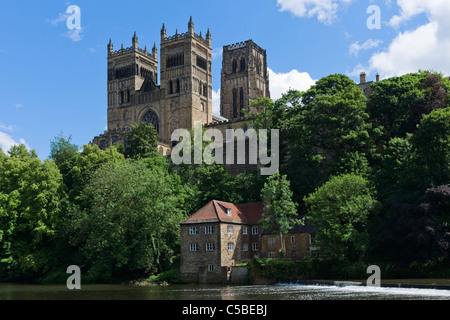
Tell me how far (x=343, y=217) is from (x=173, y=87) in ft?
261

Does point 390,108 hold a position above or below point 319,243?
above

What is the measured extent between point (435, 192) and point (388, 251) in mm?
6296

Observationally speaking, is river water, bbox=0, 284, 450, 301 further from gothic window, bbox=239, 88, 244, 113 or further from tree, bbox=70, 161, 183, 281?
gothic window, bbox=239, 88, 244, 113

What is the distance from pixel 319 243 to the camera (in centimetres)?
4606

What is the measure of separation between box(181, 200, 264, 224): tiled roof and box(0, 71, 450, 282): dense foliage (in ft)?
10.1

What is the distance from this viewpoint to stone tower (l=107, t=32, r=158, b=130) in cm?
12650

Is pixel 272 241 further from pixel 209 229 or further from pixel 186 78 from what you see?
pixel 186 78

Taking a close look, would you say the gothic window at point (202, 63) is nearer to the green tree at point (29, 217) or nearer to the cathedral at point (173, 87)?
the cathedral at point (173, 87)

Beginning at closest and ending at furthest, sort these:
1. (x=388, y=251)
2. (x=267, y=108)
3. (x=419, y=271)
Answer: (x=419, y=271), (x=388, y=251), (x=267, y=108)

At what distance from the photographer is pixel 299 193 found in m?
58.8

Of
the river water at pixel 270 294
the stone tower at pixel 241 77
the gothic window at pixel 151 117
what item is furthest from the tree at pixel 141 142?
the stone tower at pixel 241 77

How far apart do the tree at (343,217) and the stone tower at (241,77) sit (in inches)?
3431
